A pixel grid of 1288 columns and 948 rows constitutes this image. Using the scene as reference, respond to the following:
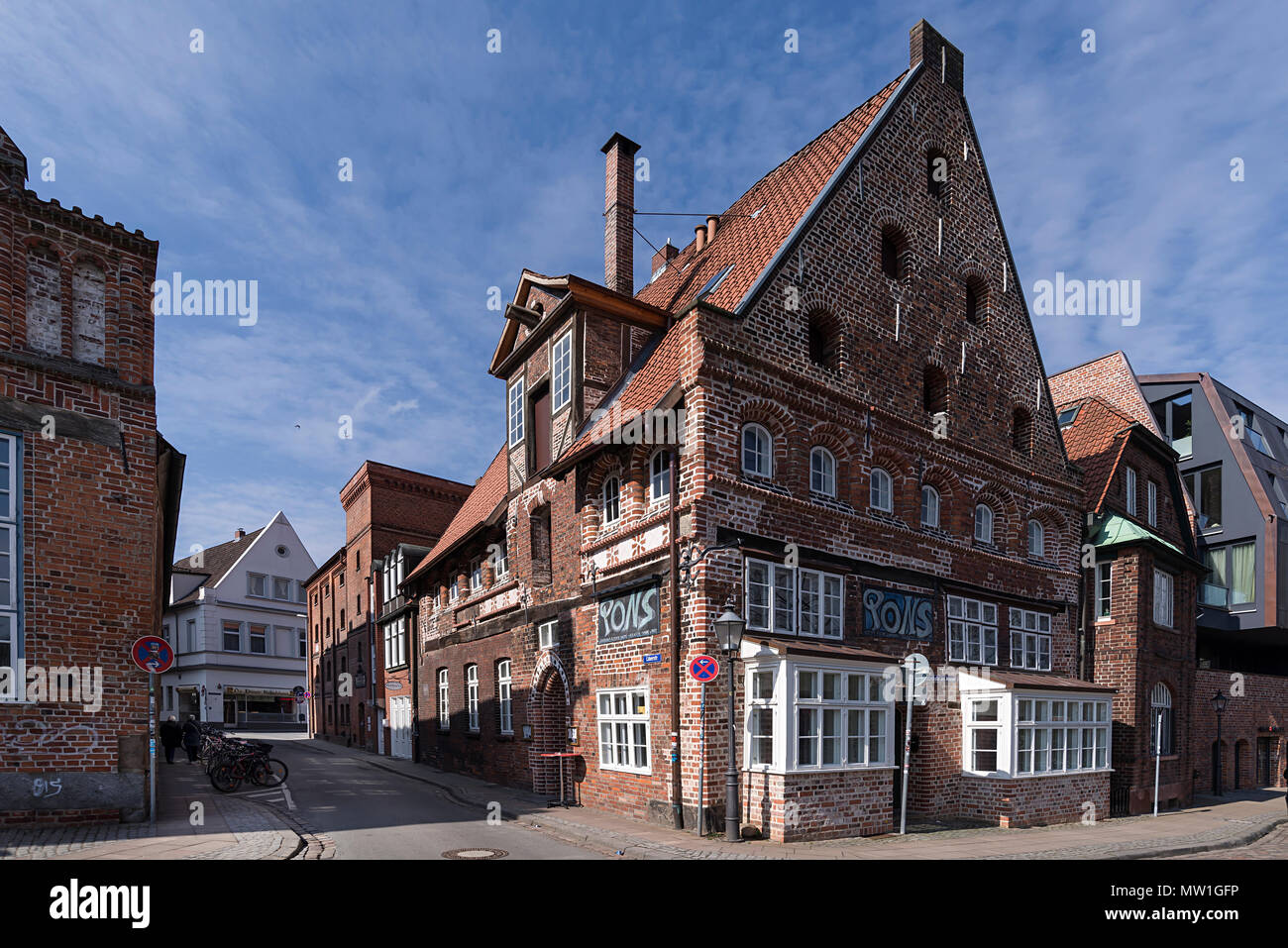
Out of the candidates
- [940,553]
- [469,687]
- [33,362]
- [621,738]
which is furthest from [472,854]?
[469,687]

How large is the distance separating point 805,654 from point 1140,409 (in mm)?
26151

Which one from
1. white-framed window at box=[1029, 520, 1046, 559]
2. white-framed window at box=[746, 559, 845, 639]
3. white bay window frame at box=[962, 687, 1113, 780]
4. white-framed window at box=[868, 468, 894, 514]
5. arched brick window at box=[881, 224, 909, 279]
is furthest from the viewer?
white-framed window at box=[1029, 520, 1046, 559]

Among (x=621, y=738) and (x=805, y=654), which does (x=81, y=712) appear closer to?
(x=621, y=738)

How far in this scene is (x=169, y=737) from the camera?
25.4 m

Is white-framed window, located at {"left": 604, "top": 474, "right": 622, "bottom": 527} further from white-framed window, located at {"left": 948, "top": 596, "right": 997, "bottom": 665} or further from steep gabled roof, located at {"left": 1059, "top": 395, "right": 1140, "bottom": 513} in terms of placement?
steep gabled roof, located at {"left": 1059, "top": 395, "right": 1140, "bottom": 513}

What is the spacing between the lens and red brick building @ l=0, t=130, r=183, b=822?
12.2 meters

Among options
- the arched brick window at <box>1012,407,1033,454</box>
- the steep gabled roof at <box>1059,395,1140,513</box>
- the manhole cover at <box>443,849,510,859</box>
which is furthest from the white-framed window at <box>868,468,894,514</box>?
the manhole cover at <box>443,849,510,859</box>

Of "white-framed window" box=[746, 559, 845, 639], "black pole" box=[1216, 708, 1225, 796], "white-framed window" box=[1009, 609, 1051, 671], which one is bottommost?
"black pole" box=[1216, 708, 1225, 796]

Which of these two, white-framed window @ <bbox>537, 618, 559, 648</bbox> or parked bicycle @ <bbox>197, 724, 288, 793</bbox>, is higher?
white-framed window @ <bbox>537, 618, 559, 648</bbox>

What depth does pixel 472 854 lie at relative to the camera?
11516 millimetres

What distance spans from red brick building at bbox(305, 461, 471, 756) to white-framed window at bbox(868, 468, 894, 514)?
18.7 meters

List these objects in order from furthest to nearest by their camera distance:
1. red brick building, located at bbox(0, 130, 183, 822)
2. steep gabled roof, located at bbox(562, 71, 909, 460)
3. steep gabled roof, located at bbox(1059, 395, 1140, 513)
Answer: steep gabled roof, located at bbox(1059, 395, 1140, 513) → steep gabled roof, located at bbox(562, 71, 909, 460) → red brick building, located at bbox(0, 130, 183, 822)

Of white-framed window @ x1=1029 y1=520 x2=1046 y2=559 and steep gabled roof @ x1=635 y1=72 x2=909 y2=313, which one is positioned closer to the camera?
steep gabled roof @ x1=635 y1=72 x2=909 y2=313

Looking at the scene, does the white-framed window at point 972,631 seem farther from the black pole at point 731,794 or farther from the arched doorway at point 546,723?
the arched doorway at point 546,723
